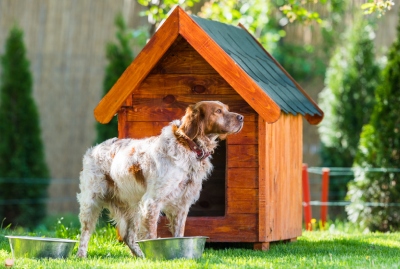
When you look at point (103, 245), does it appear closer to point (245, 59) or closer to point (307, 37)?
point (245, 59)

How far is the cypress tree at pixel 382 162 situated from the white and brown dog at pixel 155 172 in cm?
449

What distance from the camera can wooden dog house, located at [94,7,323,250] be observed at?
Result: 294 inches

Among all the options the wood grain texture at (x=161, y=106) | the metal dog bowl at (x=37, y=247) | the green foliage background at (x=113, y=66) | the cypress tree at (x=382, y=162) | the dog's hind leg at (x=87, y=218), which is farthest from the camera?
the green foliage background at (x=113, y=66)

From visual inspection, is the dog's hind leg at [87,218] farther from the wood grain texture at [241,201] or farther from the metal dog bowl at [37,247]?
the wood grain texture at [241,201]

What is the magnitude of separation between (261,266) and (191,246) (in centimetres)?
60

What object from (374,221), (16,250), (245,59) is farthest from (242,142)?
(374,221)

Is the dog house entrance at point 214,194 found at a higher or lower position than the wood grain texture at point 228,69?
lower

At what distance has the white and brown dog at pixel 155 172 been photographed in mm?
6820

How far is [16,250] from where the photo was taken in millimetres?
6465

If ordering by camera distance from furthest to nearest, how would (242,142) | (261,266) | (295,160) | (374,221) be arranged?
(374,221)
(295,160)
(242,142)
(261,266)

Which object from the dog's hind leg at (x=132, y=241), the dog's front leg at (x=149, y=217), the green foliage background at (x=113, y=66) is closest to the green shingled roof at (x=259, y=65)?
the dog's front leg at (x=149, y=217)

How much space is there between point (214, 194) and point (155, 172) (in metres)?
2.54

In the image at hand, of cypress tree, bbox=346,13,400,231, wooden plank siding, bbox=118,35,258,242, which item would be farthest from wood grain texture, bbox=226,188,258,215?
cypress tree, bbox=346,13,400,231

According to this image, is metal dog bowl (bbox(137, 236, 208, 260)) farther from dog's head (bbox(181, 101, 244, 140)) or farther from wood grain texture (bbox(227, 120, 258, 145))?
wood grain texture (bbox(227, 120, 258, 145))
